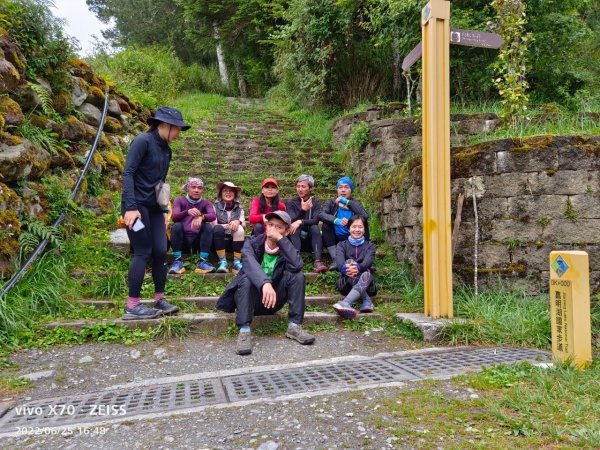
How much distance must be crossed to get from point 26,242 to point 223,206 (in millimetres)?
2146

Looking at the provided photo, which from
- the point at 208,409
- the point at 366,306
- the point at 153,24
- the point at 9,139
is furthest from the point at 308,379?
the point at 153,24

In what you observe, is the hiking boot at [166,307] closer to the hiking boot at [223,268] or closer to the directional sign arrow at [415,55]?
the hiking boot at [223,268]

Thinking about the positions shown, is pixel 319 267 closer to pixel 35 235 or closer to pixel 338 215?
pixel 338 215

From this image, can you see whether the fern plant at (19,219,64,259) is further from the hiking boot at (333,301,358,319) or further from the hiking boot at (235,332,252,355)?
the hiking boot at (333,301,358,319)

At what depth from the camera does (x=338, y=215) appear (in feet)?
17.8

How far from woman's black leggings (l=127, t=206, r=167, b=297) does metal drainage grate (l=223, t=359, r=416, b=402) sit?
144 centimetres

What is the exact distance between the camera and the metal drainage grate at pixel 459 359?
3.14m

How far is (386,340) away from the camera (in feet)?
13.2

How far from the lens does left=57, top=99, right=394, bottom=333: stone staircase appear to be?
14.0ft

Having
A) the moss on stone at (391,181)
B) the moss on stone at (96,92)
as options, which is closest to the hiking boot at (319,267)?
the moss on stone at (391,181)

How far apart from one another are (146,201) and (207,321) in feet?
4.06

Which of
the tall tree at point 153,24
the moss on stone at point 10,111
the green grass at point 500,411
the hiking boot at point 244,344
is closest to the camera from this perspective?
the green grass at point 500,411

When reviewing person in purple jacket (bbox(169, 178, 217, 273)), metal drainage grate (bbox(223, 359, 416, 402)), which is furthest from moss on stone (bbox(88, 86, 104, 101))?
metal drainage grate (bbox(223, 359, 416, 402))

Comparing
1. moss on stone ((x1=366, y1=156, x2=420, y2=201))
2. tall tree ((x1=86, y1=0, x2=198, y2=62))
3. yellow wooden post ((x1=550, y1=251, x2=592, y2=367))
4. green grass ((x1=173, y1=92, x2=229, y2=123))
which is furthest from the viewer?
tall tree ((x1=86, y1=0, x2=198, y2=62))
